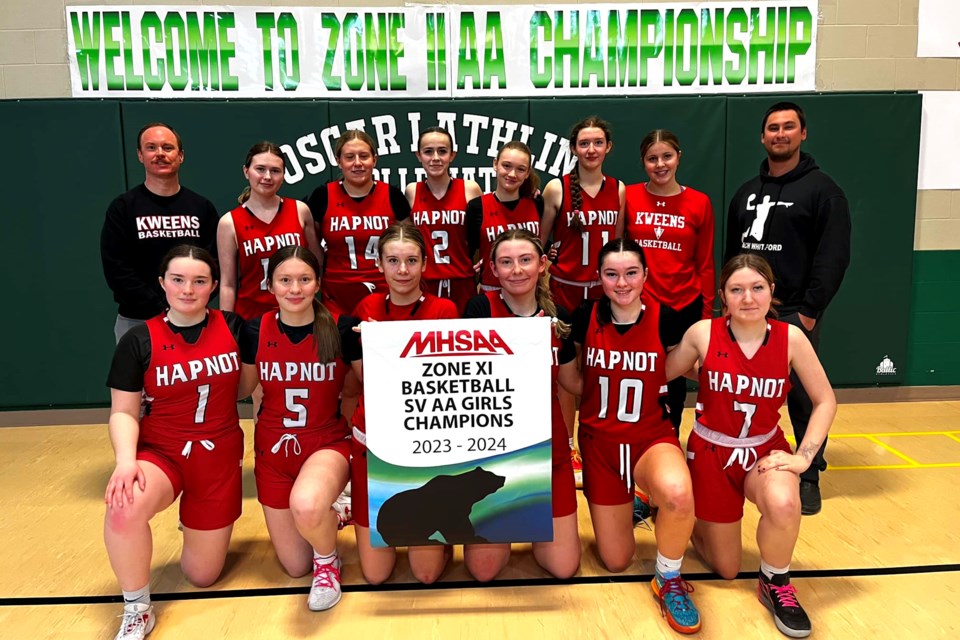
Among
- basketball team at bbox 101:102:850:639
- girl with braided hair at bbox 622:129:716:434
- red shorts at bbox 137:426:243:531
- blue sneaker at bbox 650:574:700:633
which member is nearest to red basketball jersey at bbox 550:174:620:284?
girl with braided hair at bbox 622:129:716:434

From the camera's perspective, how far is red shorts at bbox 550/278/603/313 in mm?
4137

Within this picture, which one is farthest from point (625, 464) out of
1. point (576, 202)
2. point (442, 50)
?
point (442, 50)

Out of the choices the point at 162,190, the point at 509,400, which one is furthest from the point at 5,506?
the point at 509,400

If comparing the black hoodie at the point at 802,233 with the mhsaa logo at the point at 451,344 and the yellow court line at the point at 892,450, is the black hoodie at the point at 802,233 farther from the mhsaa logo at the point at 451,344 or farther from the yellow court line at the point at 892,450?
the mhsaa logo at the point at 451,344

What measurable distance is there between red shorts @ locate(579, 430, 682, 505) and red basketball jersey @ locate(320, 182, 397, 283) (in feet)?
5.29

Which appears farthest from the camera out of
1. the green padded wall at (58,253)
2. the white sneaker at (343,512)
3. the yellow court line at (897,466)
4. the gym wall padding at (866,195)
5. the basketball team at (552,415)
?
the gym wall padding at (866,195)

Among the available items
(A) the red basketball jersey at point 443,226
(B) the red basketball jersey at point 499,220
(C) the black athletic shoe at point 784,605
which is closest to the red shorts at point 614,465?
(C) the black athletic shoe at point 784,605

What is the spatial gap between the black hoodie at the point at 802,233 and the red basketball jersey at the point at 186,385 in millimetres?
2854

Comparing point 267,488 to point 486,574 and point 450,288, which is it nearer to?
point 486,574

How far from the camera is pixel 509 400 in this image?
2881 mm

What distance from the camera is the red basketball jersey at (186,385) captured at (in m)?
2.93

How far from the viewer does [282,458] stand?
10.1 ft

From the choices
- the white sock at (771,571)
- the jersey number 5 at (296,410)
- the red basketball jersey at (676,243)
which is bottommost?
the white sock at (771,571)

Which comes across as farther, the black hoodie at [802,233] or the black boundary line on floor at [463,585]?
the black hoodie at [802,233]
